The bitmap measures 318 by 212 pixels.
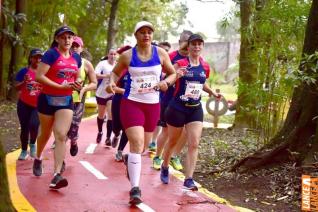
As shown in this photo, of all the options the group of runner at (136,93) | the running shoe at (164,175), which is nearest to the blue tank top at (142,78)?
the group of runner at (136,93)

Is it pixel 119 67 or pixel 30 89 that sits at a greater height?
pixel 119 67

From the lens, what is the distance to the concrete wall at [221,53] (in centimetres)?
5541

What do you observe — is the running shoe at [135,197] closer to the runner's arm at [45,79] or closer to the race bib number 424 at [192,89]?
the runner's arm at [45,79]

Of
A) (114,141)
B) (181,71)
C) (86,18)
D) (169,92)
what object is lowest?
(114,141)

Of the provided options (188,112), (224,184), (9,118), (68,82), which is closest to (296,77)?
(188,112)

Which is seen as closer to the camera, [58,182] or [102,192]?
[58,182]

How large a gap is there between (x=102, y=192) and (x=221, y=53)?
50.4 m

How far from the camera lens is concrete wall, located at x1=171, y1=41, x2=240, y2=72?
2181 inches

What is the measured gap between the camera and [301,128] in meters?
7.58

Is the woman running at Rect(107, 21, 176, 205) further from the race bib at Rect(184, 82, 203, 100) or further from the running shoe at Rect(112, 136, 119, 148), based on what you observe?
the running shoe at Rect(112, 136, 119, 148)

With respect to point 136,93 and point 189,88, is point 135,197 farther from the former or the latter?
point 189,88

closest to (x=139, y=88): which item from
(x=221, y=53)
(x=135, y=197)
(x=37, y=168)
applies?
(x=135, y=197)

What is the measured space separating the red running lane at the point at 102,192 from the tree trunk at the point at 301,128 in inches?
53.7

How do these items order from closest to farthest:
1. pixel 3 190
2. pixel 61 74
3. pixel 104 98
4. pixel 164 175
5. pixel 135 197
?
pixel 3 190
pixel 135 197
pixel 61 74
pixel 164 175
pixel 104 98
